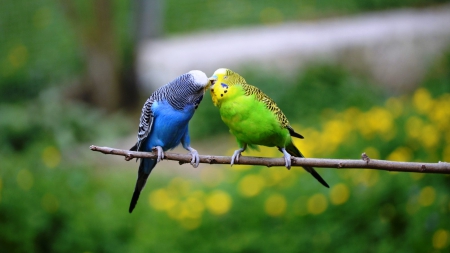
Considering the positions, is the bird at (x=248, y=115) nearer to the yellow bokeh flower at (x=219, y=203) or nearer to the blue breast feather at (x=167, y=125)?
the blue breast feather at (x=167, y=125)

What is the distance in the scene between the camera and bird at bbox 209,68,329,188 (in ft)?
6.04

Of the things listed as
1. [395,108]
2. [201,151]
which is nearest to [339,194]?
[395,108]

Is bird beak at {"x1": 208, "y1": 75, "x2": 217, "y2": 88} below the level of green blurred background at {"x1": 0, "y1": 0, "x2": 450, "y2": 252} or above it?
above

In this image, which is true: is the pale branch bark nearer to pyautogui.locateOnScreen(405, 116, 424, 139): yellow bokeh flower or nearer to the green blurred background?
the green blurred background

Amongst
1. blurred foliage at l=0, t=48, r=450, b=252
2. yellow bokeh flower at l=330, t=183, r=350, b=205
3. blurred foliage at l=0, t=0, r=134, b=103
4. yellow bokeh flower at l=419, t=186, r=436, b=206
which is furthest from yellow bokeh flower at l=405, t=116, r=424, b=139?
blurred foliage at l=0, t=0, r=134, b=103

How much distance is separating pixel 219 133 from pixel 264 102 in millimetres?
4949

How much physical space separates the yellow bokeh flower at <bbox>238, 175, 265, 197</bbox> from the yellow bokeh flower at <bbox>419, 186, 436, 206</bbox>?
1147 mm

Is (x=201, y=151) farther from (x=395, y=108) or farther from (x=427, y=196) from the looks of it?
(x=427, y=196)

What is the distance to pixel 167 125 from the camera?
219cm

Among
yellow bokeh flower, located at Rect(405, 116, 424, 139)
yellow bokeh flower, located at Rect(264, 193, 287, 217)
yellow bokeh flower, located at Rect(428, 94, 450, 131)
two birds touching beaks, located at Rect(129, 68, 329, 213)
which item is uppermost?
two birds touching beaks, located at Rect(129, 68, 329, 213)

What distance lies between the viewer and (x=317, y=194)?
13.3 ft

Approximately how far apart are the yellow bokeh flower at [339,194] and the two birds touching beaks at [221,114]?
5.84 feet

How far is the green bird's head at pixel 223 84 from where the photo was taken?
1.78 m

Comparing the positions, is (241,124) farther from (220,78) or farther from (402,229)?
(402,229)
